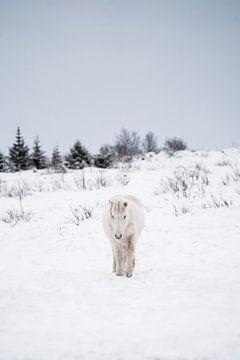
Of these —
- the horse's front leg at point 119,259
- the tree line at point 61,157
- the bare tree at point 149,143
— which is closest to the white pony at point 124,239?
the horse's front leg at point 119,259

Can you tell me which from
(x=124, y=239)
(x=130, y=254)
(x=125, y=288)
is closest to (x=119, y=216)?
(x=124, y=239)

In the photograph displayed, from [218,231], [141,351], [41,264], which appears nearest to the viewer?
[141,351]

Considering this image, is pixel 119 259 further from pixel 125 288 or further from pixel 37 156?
pixel 37 156

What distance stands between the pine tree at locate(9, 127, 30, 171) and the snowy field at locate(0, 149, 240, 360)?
24767 millimetres

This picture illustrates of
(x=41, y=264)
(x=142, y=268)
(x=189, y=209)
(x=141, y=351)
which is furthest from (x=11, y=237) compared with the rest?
(x=141, y=351)

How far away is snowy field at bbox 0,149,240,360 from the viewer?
320 cm

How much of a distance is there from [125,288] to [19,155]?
32342mm

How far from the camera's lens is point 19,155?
3484 cm

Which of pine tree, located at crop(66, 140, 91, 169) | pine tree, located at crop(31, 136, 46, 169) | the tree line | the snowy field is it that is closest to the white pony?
the snowy field

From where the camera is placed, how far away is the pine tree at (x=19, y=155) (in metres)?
34.4

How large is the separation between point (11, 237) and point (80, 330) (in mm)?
6032

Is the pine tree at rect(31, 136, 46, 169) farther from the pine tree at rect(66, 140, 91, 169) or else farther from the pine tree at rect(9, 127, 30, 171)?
the pine tree at rect(66, 140, 91, 169)

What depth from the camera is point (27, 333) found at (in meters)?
3.50

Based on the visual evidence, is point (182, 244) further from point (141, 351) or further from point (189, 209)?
point (141, 351)
